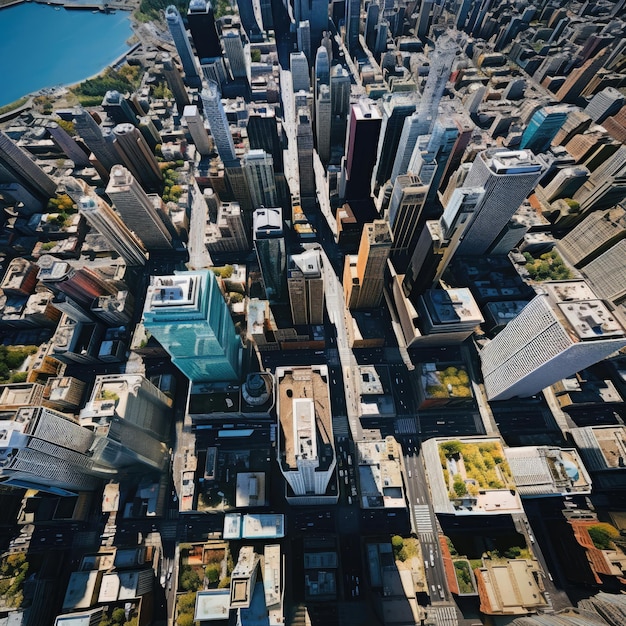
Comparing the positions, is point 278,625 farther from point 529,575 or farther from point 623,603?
point 623,603

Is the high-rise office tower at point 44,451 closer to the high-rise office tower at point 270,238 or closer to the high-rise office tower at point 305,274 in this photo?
the high-rise office tower at point 270,238

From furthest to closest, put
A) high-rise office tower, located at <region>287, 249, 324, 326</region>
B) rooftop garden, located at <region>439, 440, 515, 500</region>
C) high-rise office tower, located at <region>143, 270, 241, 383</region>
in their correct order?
high-rise office tower, located at <region>287, 249, 324, 326</region>
rooftop garden, located at <region>439, 440, 515, 500</region>
high-rise office tower, located at <region>143, 270, 241, 383</region>

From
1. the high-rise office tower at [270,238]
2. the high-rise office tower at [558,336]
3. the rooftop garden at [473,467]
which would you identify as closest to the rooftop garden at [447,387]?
the high-rise office tower at [558,336]

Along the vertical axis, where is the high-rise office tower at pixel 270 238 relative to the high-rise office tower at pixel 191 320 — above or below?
above

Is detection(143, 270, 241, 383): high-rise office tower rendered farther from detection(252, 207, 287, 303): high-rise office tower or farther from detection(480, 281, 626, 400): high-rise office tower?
detection(480, 281, 626, 400): high-rise office tower

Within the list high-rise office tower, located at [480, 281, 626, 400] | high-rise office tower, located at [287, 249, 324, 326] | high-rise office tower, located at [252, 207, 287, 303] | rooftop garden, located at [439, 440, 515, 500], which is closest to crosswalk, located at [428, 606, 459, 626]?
rooftop garden, located at [439, 440, 515, 500]
